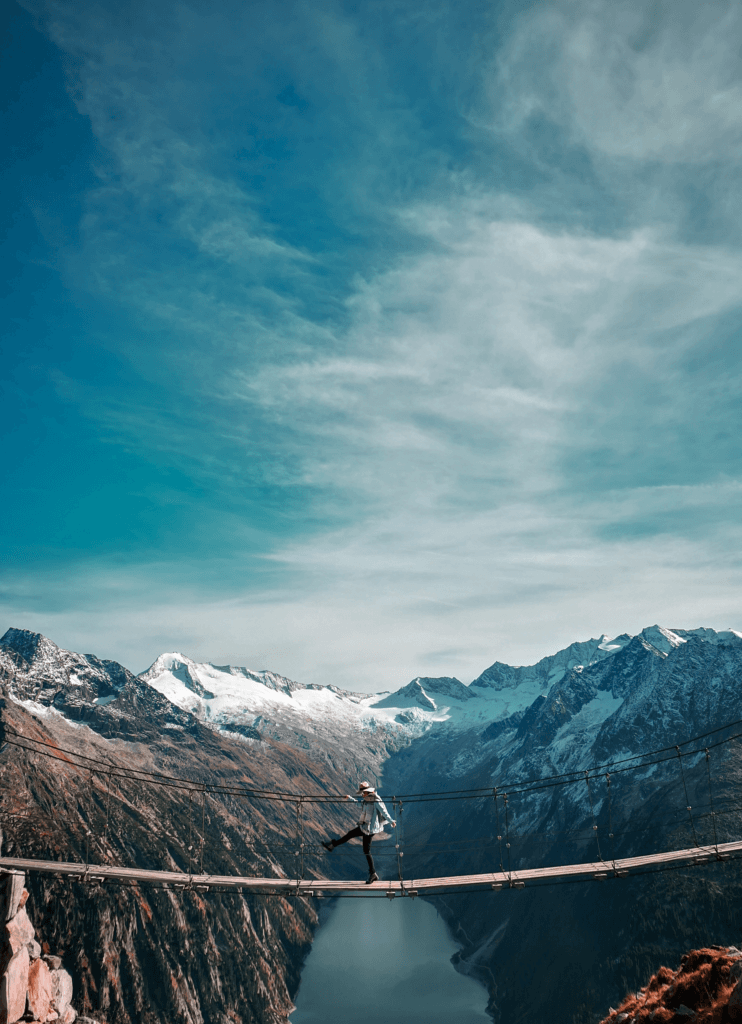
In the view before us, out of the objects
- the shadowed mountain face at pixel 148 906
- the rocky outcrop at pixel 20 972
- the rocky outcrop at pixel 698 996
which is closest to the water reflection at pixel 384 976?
the shadowed mountain face at pixel 148 906

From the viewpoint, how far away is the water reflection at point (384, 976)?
109 m

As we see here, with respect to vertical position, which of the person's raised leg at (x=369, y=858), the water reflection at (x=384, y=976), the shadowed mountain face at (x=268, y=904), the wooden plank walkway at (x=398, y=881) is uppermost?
the person's raised leg at (x=369, y=858)

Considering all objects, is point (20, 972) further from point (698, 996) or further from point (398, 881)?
point (698, 996)

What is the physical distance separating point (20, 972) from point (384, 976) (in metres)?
123

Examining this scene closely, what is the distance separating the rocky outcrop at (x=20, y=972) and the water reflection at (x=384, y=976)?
330 feet

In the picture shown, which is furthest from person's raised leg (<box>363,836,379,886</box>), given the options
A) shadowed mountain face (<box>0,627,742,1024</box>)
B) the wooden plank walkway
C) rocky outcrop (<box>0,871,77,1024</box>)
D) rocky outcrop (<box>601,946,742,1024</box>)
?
shadowed mountain face (<box>0,627,742,1024</box>)

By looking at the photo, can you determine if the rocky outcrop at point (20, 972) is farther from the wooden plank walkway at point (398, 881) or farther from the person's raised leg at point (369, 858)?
the person's raised leg at point (369, 858)

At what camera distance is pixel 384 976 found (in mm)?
123750

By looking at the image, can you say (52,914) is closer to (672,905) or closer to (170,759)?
(672,905)

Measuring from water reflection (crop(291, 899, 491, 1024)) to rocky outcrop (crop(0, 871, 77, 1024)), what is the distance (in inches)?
3964

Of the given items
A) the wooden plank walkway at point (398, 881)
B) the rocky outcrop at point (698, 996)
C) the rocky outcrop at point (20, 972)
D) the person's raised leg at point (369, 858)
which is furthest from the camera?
the rocky outcrop at point (20, 972)

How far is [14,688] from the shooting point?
17625 cm

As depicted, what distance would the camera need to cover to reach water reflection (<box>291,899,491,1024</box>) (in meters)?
109

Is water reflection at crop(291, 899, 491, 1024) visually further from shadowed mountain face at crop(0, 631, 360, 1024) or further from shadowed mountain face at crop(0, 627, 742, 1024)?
shadowed mountain face at crop(0, 631, 360, 1024)
